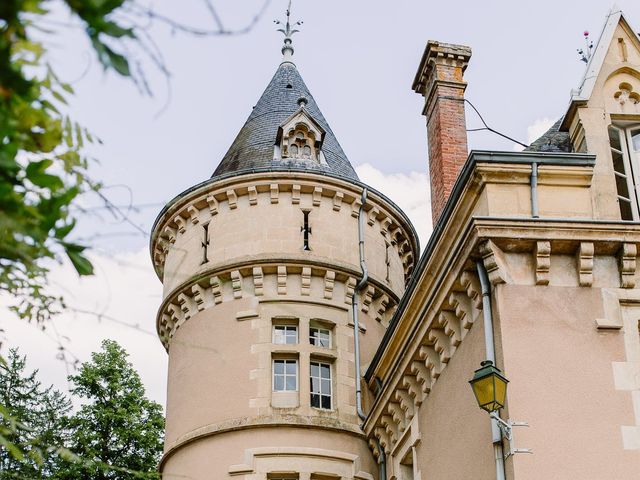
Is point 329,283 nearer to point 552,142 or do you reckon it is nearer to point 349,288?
point 349,288

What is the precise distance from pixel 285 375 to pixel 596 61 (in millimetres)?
7071

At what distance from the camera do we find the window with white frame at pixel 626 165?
10.8 metres

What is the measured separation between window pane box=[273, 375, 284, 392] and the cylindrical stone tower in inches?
1.9

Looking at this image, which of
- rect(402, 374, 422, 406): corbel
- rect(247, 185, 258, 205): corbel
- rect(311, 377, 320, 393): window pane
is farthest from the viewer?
rect(247, 185, 258, 205): corbel

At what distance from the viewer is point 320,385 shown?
15.9 metres

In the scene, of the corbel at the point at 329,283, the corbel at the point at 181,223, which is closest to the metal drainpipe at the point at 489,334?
the corbel at the point at 329,283

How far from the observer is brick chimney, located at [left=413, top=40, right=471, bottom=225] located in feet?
48.2

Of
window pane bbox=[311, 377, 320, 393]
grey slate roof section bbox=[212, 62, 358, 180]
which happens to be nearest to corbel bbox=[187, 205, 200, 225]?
grey slate roof section bbox=[212, 62, 358, 180]

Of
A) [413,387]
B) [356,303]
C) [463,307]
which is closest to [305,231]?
[356,303]

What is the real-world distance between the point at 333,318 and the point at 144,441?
37.6 ft

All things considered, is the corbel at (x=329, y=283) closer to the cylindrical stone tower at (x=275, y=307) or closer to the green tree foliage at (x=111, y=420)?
the cylindrical stone tower at (x=275, y=307)

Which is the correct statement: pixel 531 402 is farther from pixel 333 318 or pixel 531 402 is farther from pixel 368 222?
pixel 368 222

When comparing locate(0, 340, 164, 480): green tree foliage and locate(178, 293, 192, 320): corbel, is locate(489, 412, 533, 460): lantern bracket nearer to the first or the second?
locate(178, 293, 192, 320): corbel

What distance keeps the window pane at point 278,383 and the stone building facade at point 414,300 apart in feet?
0.09
